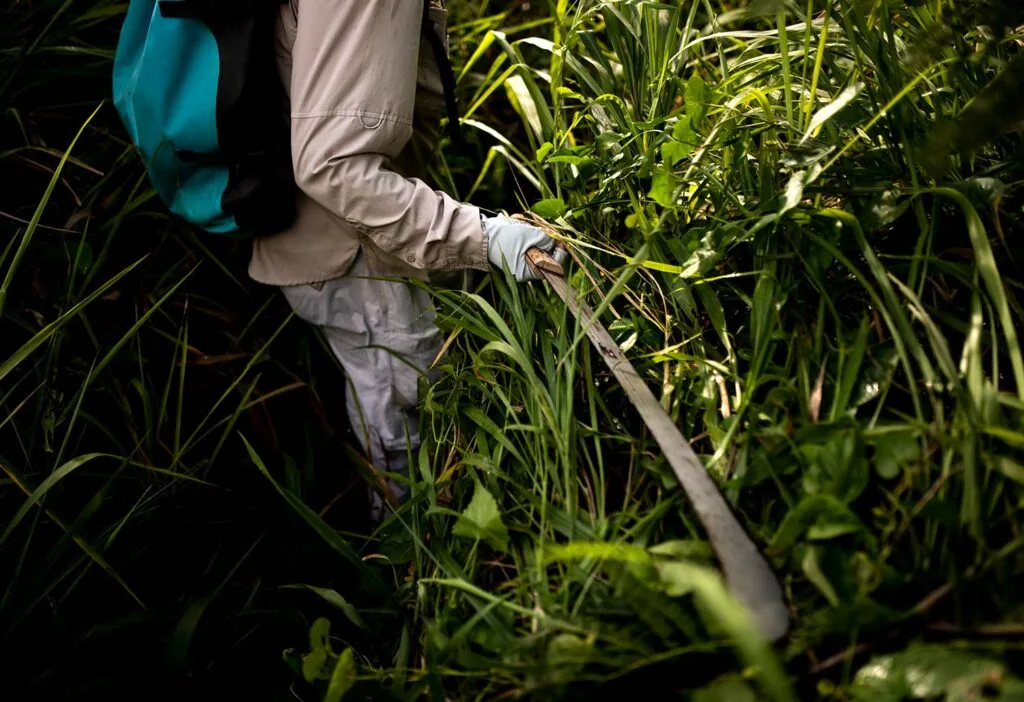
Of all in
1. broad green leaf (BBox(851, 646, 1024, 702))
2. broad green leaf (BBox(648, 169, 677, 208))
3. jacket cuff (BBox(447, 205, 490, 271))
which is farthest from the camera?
jacket cuff (BBox(447, 205, 490, 271))

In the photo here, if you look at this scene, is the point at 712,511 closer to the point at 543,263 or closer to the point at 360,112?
the point at 543,263

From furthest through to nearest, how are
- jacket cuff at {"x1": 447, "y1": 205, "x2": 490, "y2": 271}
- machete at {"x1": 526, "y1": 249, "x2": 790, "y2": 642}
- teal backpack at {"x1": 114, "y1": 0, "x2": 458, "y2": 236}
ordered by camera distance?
jacket cuff at {"x1": 447, "y1": 205, "x2": 490, "y2": 271}
teal backpack at {"x1": 114, "y1": 0, "x2": 458, "y2": 236}
machete at {"x1": 526, "y1": 249, "x2": 790, "y2": 642}

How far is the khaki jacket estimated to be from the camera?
1.28 meters

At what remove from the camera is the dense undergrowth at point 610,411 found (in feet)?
2.94

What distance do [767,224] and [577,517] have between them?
0.53m

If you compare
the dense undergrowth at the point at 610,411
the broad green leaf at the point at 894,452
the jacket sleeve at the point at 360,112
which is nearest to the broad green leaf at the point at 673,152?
the dense undergrowth at the point at 610,411

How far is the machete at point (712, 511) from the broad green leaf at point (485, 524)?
260 mm

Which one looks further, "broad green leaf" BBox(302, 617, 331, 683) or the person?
the person

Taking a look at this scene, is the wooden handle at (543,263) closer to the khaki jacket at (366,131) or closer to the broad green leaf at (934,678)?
the khaki jacket at (366,131)

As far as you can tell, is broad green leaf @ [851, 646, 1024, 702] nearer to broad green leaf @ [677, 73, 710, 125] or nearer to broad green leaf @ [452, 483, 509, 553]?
broad green leaf @ [452, 483, 509, 553]

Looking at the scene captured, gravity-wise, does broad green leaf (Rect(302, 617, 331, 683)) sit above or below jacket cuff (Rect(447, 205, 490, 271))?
below

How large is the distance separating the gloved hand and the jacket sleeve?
3.7 inches

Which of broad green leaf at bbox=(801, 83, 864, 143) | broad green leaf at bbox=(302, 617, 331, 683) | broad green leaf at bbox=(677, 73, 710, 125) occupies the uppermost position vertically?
broad green leaf at bbox=(801, 83, 864, 143)

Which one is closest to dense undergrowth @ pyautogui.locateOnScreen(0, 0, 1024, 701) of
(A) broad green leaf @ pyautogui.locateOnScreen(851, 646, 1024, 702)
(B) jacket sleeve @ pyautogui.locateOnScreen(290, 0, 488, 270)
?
(A) broad green leaf @ pyautogui.locateOnScreen(851, 646, 1024, 702)
